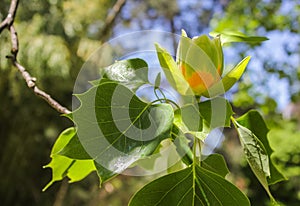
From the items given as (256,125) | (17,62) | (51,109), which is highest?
(17,62)

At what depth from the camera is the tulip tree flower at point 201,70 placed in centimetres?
28

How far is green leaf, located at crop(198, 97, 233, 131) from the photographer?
265 mm

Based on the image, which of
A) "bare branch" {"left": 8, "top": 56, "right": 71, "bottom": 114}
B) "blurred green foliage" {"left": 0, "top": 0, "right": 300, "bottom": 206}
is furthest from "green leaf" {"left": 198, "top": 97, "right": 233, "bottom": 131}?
"blurred green foliage" {"left": 0, "top": 0, "right": 300, "bottom": 206}

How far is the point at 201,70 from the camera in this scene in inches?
10.9

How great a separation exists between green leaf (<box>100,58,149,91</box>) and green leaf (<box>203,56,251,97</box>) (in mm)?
49

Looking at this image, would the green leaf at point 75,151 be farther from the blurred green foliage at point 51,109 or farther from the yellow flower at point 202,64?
the blurred green foliage at point 51,109

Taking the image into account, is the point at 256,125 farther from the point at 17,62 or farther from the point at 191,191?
the point at 17,62

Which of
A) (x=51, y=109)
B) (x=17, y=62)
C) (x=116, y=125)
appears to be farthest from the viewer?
(x=51, y=109)

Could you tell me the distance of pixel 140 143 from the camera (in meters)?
0.24

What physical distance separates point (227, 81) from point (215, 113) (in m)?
0.02

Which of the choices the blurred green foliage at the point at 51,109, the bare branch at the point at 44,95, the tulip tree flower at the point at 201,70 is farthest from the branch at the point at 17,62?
the blurred green foliage at the point at 51,109

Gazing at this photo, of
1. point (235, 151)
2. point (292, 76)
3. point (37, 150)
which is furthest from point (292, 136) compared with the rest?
point (235, 151)

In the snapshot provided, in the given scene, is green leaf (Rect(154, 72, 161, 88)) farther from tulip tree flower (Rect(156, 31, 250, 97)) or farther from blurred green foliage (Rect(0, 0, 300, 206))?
blurred green foliage (Rect(0, 0, 300, 206))

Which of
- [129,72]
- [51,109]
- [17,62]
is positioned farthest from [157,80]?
[51,109]
